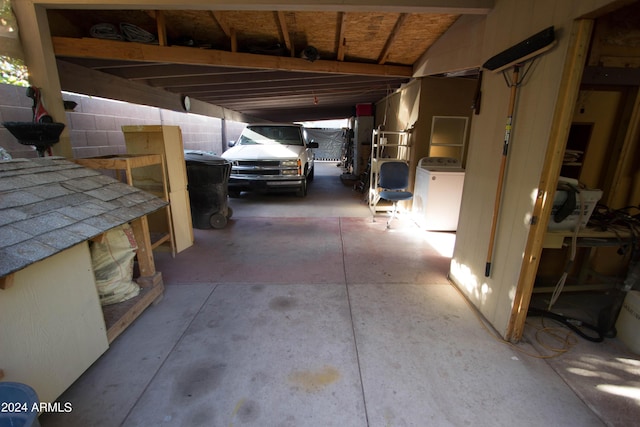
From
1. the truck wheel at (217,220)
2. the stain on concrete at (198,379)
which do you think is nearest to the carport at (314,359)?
the stain on concrete at (198,379)

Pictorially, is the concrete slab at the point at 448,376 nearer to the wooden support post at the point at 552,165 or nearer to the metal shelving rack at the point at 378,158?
the wooden support post at the point at 552,165

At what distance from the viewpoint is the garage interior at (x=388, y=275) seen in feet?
6.14

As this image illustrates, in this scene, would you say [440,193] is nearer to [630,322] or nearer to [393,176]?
[393,176]

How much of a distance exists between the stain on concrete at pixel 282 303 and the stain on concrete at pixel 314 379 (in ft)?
2.73

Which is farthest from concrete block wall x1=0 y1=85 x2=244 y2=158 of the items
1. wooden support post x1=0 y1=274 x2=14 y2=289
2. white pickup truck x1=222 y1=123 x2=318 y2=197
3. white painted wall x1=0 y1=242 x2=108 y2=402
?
wooden support post x1=0 y1=274 x2=14 y2=289

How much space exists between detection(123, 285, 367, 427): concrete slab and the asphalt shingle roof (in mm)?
1098

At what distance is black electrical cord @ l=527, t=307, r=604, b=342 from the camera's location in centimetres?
249

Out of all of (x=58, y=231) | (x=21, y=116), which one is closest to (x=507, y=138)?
(x=58, y=231)

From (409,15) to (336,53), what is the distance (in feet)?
5.01

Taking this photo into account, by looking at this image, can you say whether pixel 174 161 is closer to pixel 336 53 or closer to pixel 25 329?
pixel 25 329

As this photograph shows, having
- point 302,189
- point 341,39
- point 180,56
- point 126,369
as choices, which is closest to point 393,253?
point 341,39

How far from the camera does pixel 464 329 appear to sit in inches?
103

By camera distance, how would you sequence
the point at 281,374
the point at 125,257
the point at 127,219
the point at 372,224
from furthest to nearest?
1. the point at 372,224
2. the point at 125,257
3. the point at 127,219
4. the point at 281,374

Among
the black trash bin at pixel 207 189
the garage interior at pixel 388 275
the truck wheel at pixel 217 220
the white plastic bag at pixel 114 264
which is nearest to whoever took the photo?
the garage interior at pixel 388 275
